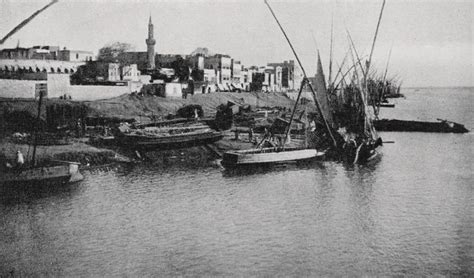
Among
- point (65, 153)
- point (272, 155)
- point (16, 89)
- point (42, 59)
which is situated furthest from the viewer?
point (42, 59)

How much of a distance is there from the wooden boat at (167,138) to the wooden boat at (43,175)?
11.1 feet

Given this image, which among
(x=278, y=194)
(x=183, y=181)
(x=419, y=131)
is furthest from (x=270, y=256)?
(x=419, y=131)

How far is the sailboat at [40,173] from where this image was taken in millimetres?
10852

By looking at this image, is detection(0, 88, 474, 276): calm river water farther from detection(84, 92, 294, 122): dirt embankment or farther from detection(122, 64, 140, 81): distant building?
detection(122, 64, 140, 81): distant building

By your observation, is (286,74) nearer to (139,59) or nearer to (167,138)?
(139,59)

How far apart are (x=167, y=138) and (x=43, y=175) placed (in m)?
5.38

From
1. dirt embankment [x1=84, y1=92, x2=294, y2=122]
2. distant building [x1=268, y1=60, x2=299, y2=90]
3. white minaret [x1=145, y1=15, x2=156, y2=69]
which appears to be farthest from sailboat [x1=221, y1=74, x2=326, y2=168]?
distant building [x1=268, y1=60, x2=299, y2=90]

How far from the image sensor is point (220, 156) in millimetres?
16391

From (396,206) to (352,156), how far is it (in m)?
6.39

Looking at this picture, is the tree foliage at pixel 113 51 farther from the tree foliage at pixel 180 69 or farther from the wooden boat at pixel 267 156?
the wooden boat at pixel 267 156

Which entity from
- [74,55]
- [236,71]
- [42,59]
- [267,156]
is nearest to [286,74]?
[236,71]

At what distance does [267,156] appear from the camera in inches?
609

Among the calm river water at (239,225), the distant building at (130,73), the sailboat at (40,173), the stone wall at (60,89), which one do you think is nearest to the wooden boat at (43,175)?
the sailboat at (40,173)

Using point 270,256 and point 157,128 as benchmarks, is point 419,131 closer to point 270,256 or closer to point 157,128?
point 157,128
